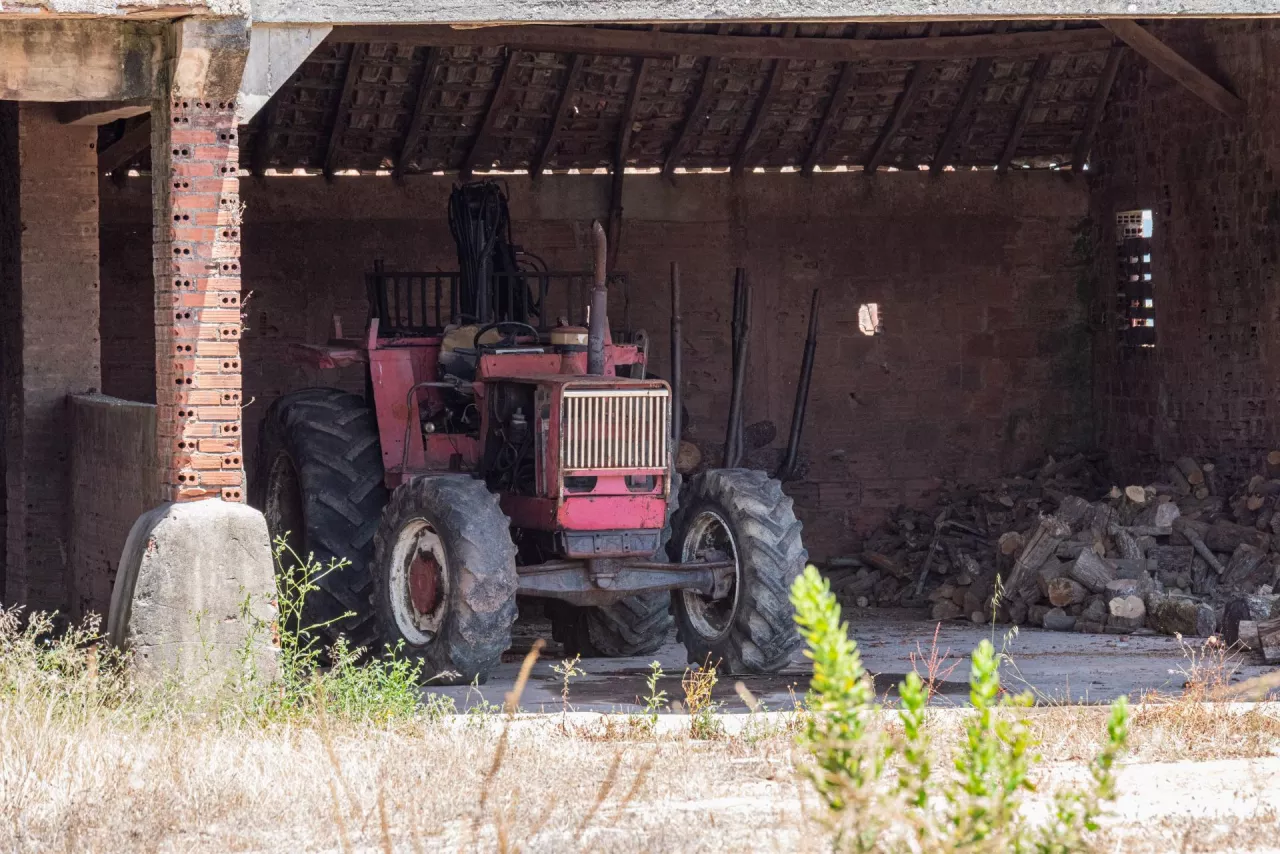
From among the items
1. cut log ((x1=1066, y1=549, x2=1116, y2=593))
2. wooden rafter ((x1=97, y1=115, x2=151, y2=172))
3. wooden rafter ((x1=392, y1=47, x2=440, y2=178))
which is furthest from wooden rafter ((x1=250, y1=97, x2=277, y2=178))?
cut log ((x1=1066, y1=549, x2=1116, y2=593))

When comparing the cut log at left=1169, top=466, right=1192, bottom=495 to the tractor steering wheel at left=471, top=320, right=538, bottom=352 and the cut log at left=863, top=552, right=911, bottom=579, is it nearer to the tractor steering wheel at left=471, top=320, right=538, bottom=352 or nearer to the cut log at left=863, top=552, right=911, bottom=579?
the cut log at left=863, top=552, right=911, bottom=579

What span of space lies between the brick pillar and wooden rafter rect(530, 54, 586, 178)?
20.3ft

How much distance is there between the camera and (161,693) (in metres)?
7.59

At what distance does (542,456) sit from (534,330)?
1249 mm

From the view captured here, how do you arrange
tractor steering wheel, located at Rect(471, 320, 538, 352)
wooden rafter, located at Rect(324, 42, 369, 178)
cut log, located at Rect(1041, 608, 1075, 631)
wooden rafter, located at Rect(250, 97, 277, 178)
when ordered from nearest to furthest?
1. tractor steering wheel, located at Rect(471, 320, 538, 352)
2. cut log, located at Rect(1041, 608, 1075, 631)
3. wooden rafter, located at Rect(324, 42, 369, 178)
4. wooden rafter, located at Rect(250, 97, 277, 178)

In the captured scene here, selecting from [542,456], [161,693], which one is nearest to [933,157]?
[542,456]

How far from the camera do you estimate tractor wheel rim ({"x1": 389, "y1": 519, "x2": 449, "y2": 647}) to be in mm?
9078

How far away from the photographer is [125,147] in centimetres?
1211

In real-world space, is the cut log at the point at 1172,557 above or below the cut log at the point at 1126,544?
below

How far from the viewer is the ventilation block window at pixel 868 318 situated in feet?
51.7

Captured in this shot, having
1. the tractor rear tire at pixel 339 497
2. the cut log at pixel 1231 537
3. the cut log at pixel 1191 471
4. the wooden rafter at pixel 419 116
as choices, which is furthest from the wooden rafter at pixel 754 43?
the cut log at pixel 1231 537

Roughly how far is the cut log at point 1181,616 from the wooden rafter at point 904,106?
190 inches

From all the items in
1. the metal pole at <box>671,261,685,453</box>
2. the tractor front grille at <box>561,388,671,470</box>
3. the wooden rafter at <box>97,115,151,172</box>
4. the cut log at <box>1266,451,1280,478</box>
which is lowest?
the cut log at <box>1266,451,1280,478</box>

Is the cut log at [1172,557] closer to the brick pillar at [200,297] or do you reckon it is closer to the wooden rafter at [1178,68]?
the wooden rafter at [1178,68]
